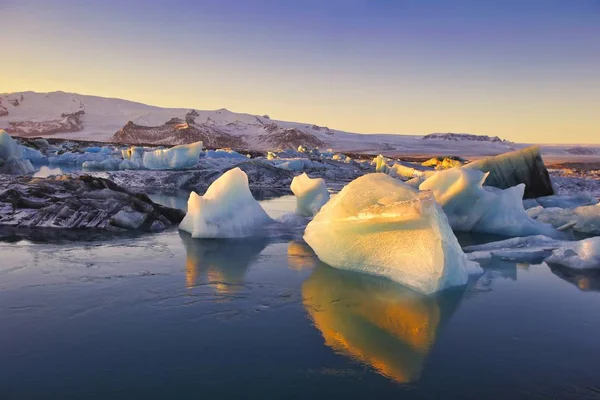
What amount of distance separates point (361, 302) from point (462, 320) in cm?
88

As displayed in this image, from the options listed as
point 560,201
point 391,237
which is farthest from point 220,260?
point 560,201

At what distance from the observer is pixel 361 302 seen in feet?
13.9

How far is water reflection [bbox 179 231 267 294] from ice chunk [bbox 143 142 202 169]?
13.2m

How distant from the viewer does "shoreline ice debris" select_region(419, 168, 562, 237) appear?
8.57 meters

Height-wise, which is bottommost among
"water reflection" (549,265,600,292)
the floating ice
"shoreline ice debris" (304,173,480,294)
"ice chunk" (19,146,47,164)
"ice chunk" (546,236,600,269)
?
"ice chunk" (19,146,47,164)

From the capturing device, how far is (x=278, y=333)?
3.46 meters

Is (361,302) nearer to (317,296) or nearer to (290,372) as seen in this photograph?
(317,296)

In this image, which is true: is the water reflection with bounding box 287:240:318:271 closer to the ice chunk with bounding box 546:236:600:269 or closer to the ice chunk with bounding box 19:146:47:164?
the ice chunk with bounding box 546:236:600:269

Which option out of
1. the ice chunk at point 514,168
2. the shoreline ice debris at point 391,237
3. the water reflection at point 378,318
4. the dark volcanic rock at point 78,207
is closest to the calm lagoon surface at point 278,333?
the water reflection at point 378,318

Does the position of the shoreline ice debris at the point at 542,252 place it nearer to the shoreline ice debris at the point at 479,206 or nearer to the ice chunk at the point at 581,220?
the shoreline ice debris at the point at 479,206

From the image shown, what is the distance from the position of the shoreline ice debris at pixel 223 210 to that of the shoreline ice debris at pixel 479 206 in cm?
372

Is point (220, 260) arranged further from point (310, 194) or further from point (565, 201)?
point (565, 201)

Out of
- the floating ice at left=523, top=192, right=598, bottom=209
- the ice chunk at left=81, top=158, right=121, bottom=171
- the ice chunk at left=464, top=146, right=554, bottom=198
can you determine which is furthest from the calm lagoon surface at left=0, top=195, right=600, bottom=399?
the ice chunk at left=81, top=158, right=121, bottom=171

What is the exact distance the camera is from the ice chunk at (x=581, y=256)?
5.99 m
